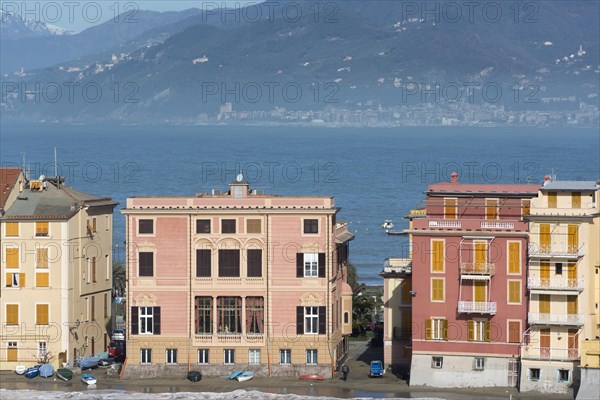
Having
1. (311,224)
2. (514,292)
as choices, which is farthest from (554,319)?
(311,224)

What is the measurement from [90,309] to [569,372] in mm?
16874

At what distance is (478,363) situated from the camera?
55719 millimetres

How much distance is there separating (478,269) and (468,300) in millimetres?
993

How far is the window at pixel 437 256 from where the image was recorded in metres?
56.2

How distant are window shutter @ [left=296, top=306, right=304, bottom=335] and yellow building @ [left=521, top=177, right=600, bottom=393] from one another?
7.61 m

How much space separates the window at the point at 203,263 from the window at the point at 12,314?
6.08 meters

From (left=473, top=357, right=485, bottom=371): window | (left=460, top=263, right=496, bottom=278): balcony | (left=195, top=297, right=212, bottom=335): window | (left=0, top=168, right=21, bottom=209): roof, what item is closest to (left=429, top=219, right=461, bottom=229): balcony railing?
(left=460, top=263, right=496, bottom=278): balcony

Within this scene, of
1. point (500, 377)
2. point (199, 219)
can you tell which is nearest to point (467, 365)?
point (500, 377)

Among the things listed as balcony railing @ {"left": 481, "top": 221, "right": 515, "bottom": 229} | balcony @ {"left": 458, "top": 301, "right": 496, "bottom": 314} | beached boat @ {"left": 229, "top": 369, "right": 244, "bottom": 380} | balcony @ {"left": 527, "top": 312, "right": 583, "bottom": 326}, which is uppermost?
balcony railing @ {"left": 481, "top": 221, "right": 515, "bottom": 229}

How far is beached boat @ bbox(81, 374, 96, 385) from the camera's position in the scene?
188 ft

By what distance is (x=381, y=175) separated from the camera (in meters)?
195

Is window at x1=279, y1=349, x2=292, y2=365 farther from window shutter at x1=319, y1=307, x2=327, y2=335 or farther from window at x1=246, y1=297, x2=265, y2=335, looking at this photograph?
window shutter at x1=319, y1=307, x2=327, y2=335

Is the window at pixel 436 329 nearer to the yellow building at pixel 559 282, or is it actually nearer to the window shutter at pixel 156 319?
the yellow building at pixel 559 282

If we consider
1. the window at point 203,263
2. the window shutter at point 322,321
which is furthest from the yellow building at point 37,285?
the window shutter at point 322,321
